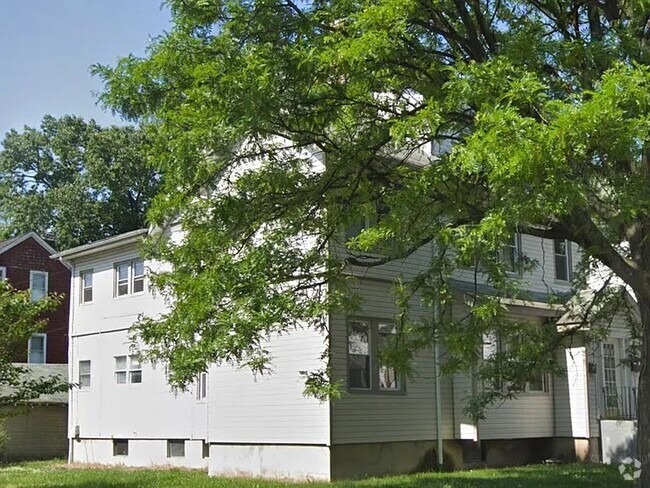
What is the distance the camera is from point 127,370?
1024 inches

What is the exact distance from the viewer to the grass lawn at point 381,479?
1739 cm

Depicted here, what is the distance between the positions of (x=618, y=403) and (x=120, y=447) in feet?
47.0

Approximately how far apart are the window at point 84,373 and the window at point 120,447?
96.2 inches

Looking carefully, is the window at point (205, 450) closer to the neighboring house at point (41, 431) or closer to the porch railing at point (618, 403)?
the neighboring house at point (41, 431)

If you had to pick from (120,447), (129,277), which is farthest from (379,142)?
(120,447)

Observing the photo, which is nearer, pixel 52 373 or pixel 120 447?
pixel 120 447

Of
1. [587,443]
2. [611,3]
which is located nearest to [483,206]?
[611,3]

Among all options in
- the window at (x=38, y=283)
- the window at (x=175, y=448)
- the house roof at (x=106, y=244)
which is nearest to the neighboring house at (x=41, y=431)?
the window at (x=38, y=283)

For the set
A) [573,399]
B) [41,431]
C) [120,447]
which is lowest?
[120,447]

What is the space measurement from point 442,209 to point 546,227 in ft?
6.12

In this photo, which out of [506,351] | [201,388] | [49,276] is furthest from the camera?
[49,276]

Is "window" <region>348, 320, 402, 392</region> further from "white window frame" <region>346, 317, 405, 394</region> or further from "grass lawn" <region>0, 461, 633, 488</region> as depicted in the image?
"grass lawn" <region>0, 461, 633, 488</region>

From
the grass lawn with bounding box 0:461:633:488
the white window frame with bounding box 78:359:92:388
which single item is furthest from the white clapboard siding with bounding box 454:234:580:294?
the white window frame with bounding box 78:359:92:388

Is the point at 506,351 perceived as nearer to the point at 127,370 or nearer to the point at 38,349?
the point at 127,370
